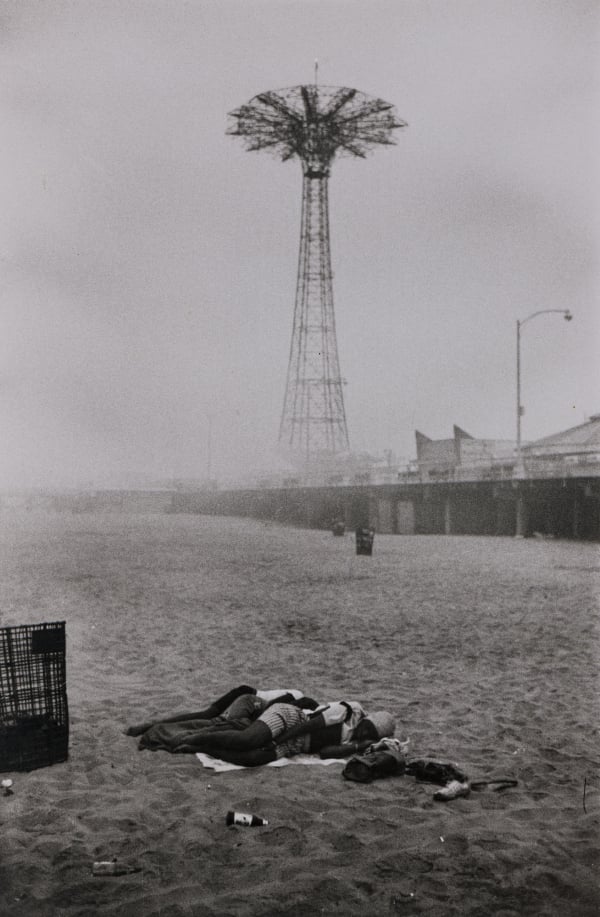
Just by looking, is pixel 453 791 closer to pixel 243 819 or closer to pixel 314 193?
pixel 243 819

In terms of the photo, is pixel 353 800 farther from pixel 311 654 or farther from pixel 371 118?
pixel 371 118

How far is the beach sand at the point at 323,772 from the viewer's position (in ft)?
12.8

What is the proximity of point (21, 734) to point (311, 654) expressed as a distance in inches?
179

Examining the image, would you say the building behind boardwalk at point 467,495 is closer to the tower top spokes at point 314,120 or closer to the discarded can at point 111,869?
the tower top spokes at point 314,120

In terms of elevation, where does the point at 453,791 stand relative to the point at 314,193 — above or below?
below

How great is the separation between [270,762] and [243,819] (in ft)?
3.30

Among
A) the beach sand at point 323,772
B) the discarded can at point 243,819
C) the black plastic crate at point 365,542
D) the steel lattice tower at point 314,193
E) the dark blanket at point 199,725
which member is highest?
the steel lattice tower at point 314,193

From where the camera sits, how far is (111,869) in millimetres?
4016

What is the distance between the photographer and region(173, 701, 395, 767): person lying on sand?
5.55m

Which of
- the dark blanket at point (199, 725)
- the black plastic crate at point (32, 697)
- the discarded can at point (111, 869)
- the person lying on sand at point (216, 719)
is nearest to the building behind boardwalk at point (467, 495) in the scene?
the person lying on sand at point (216, 719)

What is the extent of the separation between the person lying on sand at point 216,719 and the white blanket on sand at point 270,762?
23cm

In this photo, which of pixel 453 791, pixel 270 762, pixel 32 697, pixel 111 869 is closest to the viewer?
pixel 111 869

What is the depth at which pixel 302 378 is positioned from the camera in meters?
50.4

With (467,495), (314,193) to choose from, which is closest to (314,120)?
(314,193)
